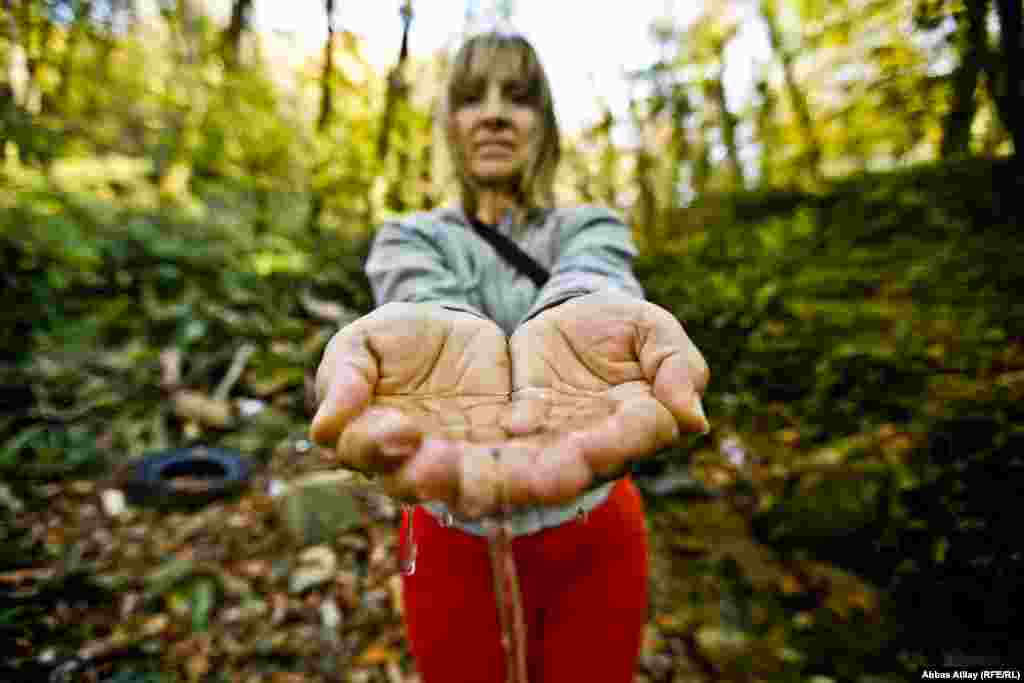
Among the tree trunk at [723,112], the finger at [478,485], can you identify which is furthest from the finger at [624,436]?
the tree trunk at [723,112]

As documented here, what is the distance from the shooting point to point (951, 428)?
2717mm

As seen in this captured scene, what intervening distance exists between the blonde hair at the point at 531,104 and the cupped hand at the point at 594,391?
710mm

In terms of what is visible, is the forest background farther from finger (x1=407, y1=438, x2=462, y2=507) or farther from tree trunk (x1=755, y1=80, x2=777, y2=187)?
finger (x1=407, y1=438, x2=462, y2=507)

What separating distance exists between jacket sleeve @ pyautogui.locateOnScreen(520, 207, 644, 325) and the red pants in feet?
1.95

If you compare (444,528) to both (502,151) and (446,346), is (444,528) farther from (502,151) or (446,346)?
(502,151)

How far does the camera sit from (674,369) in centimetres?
93

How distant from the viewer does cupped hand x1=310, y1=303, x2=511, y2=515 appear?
0.79 m

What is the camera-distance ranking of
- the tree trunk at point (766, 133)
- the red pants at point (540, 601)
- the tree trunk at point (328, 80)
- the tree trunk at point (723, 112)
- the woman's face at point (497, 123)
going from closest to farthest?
the red pants at point (540, 601)
the woman's face at point (497, 123)
the tree trunk at point (328, 80)
the tree trunk at point (723, 112)
the tree trunk at point (766, 133)

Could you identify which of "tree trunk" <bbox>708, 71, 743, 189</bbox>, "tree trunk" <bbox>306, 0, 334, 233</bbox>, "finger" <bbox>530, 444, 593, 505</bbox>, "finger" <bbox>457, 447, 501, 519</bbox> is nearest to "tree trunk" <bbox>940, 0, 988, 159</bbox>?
"finger" <bbox>530, 444, 593, 505</bbox>

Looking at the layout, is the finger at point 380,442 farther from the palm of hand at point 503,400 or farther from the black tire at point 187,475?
the black tire at point 187,475

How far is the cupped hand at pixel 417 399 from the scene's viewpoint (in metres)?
0.79

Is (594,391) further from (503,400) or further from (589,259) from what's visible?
(589,259)

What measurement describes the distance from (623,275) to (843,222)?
5548mm

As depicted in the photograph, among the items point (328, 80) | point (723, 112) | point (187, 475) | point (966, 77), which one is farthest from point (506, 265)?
point (723, 112)
